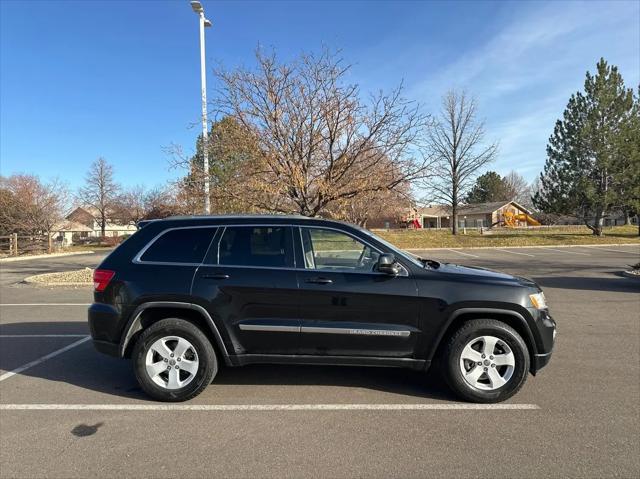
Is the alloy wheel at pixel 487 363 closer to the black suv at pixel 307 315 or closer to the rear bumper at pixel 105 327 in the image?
the black suv at pixel 307 315

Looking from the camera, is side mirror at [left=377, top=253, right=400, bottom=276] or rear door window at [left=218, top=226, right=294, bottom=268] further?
rear door window at [left=218, top=226, right=294, bottom=268]

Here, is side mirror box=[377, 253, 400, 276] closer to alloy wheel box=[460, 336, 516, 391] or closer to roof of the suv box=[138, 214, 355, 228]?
roof of the suv box=[138, 214, 355, 228]

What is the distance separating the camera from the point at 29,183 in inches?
1506

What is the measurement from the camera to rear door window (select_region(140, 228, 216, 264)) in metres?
4.45

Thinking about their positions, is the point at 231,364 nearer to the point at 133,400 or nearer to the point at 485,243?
the point at 133,400

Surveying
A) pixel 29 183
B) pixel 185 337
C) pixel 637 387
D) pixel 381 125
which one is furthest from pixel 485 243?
pixel 29 183

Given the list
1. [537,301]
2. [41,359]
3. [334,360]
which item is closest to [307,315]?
[334,360]

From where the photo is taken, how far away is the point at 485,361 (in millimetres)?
4195

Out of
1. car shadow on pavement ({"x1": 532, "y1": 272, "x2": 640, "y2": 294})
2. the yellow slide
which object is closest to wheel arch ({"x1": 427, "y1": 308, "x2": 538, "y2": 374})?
car shadow on pavement ({"x1": 532, "y1": 272, "x2": 640, "y2": 294})

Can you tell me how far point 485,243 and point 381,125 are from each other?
2352cm

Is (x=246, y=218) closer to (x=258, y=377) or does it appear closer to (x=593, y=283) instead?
(x=258, y=377)

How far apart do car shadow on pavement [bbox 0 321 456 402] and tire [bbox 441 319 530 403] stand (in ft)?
0.95

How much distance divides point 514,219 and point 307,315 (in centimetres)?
6946

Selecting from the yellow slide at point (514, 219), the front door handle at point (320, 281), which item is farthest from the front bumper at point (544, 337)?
the yellow slide at point (514, 219)
